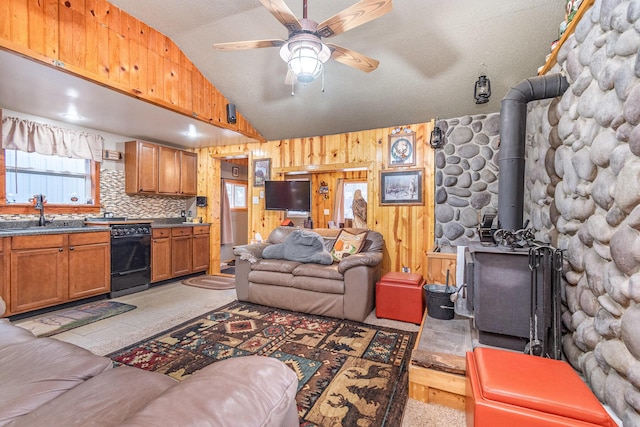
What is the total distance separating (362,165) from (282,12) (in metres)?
2.71

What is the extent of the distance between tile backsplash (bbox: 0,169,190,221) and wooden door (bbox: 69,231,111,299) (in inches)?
28.4

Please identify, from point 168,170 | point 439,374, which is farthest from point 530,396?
point 168,170

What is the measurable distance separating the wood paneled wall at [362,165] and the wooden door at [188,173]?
0.09 meters

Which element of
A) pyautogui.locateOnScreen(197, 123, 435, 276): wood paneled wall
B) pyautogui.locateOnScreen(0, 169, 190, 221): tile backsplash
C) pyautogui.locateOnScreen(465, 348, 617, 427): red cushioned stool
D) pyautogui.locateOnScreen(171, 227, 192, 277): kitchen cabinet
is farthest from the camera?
pyautogui.locateOnScreen(171, 227, 192, 277): kitchen cabinet

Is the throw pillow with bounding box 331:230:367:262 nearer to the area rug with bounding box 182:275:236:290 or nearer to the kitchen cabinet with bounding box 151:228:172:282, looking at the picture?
the area rug with bounding box 182:275:236:290

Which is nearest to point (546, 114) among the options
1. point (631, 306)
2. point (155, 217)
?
point (631, 306)

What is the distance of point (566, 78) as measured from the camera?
201 cm

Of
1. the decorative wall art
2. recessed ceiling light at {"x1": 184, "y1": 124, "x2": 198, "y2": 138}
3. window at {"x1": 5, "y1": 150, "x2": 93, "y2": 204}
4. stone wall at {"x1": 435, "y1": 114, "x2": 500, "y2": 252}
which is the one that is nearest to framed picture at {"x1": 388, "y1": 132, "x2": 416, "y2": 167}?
the decorative wall art

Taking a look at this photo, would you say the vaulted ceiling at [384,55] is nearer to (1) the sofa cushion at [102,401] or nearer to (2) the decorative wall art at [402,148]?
(2) the decorative wall art at [402,148]

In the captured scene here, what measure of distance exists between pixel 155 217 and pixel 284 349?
4.04m

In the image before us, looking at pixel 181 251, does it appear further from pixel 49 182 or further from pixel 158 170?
pixel 49 182

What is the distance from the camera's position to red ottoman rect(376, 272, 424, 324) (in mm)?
3055

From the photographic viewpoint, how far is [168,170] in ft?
16.8

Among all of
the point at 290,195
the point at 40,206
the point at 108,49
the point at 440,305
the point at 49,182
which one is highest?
the point at 108,49
